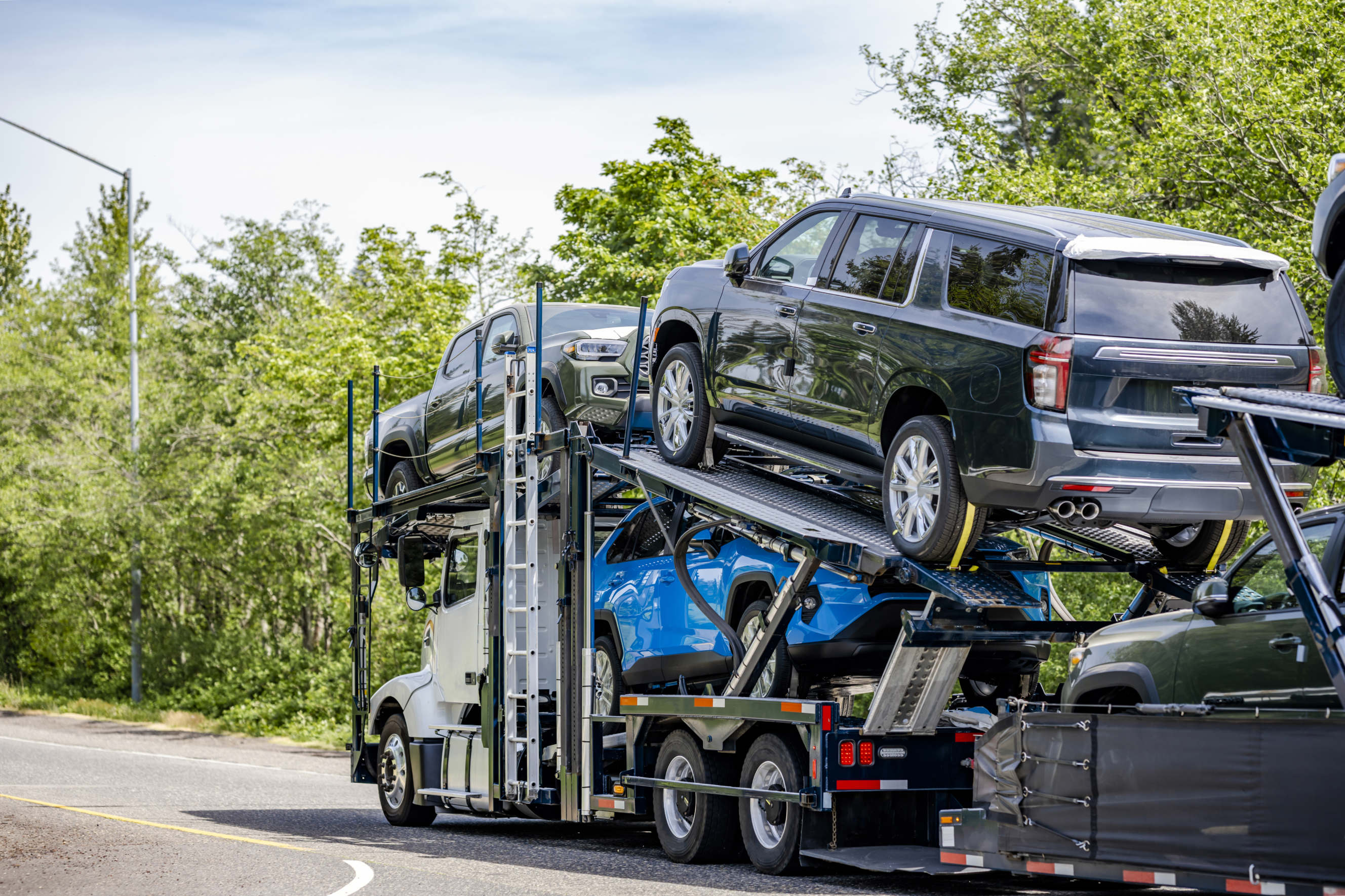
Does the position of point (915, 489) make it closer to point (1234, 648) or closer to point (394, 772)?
point (1234, 648)

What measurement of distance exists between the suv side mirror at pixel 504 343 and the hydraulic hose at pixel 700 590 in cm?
243

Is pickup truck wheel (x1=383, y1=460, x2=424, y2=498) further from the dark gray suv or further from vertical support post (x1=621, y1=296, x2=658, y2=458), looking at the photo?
the dark gray suv

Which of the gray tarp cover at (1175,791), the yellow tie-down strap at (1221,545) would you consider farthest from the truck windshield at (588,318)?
the gray tarp cover at (1175,791)

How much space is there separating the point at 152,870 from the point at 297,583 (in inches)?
887

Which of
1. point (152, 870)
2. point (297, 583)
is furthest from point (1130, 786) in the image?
point (297, 583)

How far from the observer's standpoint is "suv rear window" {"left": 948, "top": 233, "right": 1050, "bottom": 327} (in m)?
7.46

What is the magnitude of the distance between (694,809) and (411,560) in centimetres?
453

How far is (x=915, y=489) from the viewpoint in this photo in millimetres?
7953

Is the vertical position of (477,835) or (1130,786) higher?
(1130,786)

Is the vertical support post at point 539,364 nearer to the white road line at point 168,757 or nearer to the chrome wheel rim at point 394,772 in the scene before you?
the chrome wheel rim at point 394,772

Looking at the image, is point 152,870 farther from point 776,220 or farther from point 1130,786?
point 776,220

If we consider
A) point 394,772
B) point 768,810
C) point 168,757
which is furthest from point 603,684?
point 168,757

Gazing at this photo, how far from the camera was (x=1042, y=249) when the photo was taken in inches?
296

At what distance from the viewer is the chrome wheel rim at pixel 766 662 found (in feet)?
29.6
